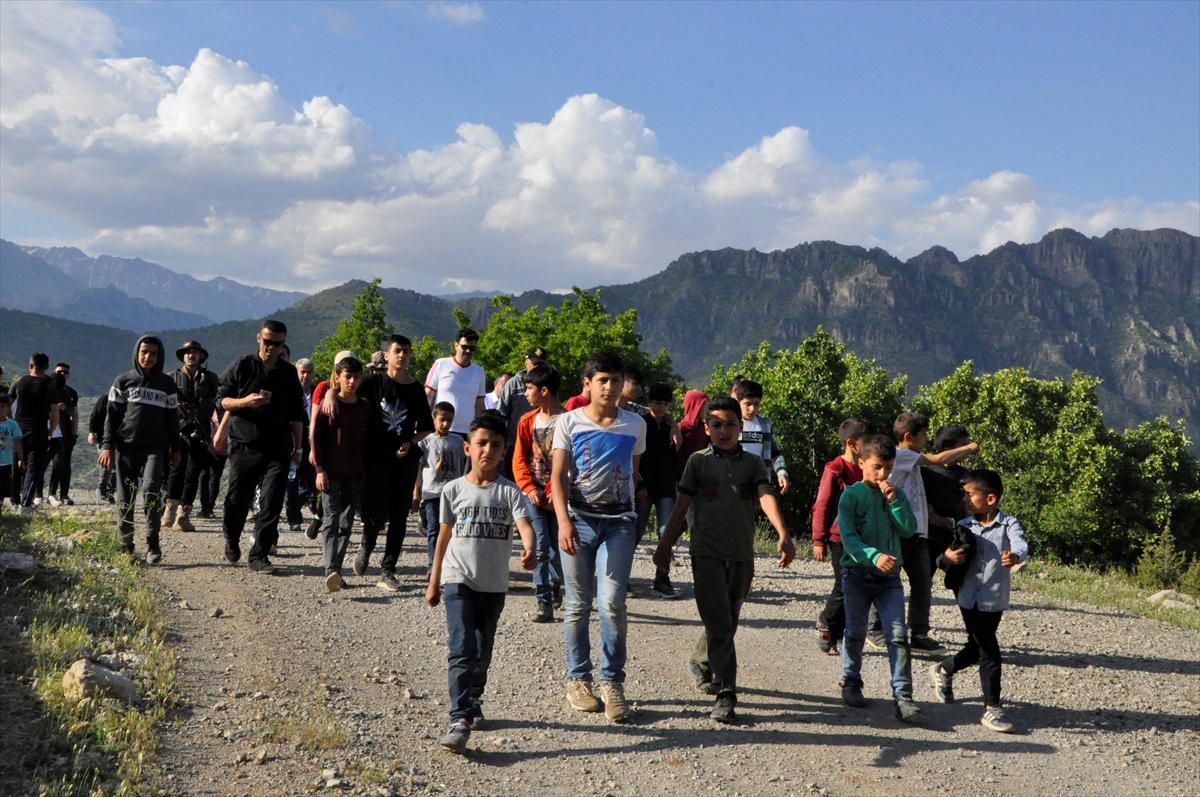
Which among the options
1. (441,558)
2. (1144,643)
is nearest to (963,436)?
(1144,643)

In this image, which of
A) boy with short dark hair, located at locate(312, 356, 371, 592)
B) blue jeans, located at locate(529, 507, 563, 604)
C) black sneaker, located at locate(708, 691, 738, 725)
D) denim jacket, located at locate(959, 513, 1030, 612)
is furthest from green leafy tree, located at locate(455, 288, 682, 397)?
black sneaker, located at locate(708, 691, 738, 725)

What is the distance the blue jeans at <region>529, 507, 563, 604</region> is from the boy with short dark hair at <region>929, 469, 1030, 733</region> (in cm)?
306

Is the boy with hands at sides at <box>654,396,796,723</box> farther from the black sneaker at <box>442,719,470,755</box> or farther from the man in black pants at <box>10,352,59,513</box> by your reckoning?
the man in black pants at <box>10,352,59,513</box>

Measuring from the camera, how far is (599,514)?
546 cm

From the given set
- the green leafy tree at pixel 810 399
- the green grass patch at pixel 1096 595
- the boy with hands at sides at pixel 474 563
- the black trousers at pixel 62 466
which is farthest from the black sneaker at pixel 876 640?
the green leafy tree at pixel 810 399

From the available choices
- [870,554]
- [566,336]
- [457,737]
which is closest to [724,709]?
[870,554]

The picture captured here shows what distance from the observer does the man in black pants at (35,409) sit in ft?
42.0

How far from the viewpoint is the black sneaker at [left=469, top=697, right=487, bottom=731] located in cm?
499

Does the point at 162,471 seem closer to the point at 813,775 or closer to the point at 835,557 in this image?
the point at 835,557

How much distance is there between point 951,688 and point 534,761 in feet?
10.2

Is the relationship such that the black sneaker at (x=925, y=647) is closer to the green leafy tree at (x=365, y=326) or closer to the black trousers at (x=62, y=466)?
the black trousers at (x=62, y=466)

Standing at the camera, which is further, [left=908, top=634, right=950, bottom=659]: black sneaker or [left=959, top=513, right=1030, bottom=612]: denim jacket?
[left=908, top=634, right=950, bottom=659]: black sneaker

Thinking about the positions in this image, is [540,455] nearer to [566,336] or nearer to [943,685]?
[943,685]

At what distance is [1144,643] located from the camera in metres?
8.59
